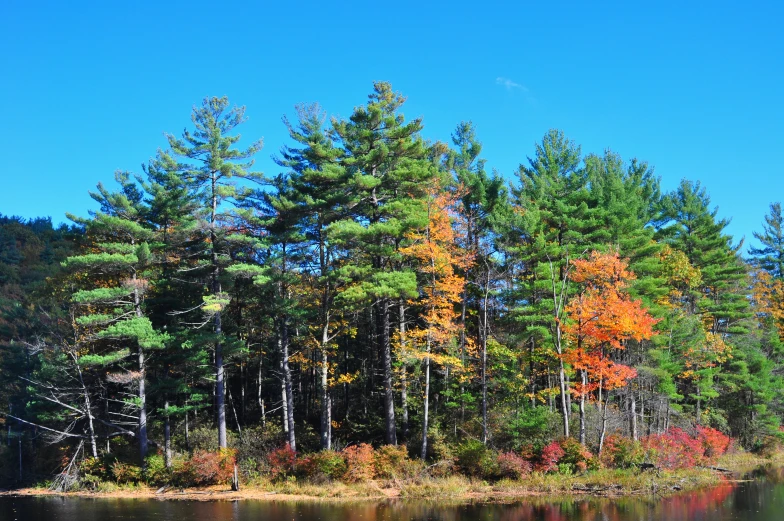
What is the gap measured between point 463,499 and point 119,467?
17.1m

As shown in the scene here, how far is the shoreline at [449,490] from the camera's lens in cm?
2538

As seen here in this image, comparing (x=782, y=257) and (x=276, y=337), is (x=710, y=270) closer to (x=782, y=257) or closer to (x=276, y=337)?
(x=782, y=257)

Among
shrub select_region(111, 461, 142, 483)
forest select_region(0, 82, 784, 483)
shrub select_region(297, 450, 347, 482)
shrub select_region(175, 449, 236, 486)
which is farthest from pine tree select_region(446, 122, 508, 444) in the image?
shrub select_region(111, 461, 142, 483)

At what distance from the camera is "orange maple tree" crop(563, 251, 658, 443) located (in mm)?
27781

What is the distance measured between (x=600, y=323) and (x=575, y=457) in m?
6.37

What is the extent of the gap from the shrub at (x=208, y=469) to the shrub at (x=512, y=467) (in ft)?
41.0

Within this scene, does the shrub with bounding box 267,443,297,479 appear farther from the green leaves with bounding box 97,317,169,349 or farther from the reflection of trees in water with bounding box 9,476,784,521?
the green leaves with bounding box 97,317,169,349

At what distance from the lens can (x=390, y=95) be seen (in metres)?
31.0

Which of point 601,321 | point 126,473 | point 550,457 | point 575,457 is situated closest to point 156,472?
point 126,473

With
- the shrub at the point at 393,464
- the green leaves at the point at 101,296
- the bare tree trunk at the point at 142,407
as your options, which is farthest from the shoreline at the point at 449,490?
the green leaves at the point at 101,296

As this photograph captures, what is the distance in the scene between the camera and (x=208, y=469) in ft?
91.6

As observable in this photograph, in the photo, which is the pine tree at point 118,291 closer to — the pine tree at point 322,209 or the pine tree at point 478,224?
the pine tree at point 322,209

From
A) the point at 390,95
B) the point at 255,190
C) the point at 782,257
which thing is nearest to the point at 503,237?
the point at 390,95

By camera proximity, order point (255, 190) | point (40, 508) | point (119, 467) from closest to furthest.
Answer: point (40, 508)
point (119, 467)
point (255, 190)
